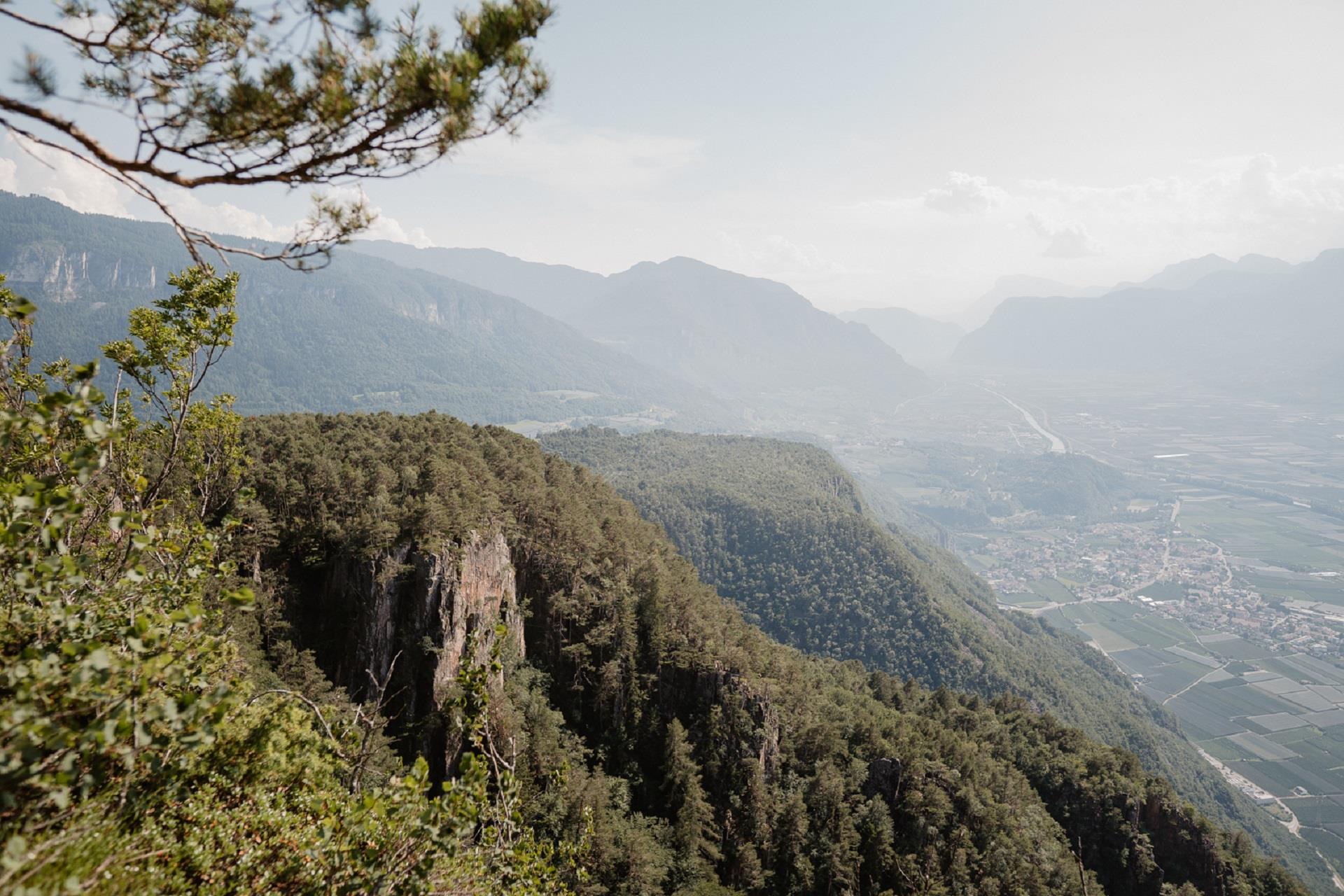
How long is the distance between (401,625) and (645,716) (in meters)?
16.2

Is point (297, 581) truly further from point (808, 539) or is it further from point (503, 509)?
point (808, 539)

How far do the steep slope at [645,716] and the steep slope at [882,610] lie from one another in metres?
34.2

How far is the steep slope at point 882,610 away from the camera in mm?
77625

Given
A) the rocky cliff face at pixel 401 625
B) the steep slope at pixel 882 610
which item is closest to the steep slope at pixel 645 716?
the rocky cliff face at pixel 401 625

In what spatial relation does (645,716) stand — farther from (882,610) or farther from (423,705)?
(882,610)

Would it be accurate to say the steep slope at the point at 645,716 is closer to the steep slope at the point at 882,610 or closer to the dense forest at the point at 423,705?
the dense forest at the point at 423,705

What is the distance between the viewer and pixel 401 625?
28.5m

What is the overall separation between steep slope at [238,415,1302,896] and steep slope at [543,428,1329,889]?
3422cm

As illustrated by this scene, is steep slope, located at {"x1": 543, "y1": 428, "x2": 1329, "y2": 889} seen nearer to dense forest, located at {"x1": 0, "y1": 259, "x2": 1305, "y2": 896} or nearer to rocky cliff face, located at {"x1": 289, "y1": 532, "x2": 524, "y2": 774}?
dense forest, located at {"x1": 0, "y1": 259, "x2": 1305, "y2": 896}

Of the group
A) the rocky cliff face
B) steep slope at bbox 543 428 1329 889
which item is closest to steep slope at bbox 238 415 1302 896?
the rocky cliff face

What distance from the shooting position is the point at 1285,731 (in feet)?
320

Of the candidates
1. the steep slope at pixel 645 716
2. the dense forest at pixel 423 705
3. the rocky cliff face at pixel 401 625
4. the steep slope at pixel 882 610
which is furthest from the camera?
the steep slope at pixel 882 610

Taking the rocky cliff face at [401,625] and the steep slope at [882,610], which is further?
the steep slope at [882,610]

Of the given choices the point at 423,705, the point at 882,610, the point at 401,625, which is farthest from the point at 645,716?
the point at 882,610
